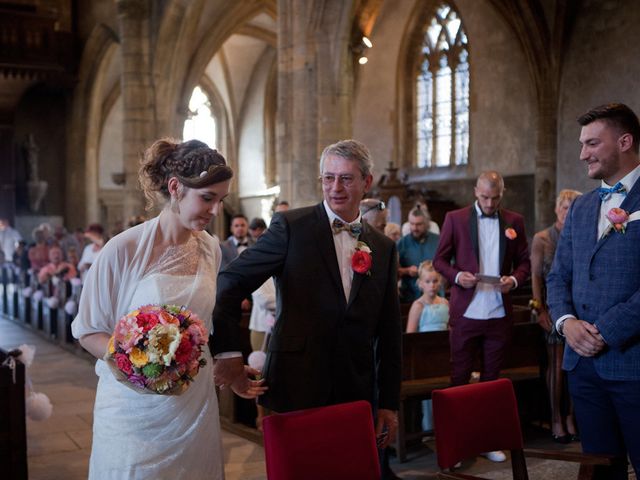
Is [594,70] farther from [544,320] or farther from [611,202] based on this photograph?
[611,202]

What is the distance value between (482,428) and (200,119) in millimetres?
25792

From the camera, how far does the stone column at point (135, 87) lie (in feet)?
52.6

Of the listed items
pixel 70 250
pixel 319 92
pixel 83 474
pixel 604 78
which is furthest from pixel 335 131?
pixel 83 474

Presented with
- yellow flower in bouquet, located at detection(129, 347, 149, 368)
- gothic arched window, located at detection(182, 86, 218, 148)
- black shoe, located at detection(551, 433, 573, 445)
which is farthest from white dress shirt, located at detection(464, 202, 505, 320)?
gothic arched window, located at detection(182, 86, 218, 148)

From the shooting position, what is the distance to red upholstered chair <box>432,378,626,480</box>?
102 inches

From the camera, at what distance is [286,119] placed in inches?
483

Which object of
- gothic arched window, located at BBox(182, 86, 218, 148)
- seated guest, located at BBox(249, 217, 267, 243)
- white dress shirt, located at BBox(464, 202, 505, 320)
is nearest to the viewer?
white dress shirt, located at BBox(464, 202, 505, 320)

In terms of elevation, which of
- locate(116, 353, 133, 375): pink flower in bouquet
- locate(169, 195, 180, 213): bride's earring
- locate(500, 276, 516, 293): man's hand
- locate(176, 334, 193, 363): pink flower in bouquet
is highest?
locate(169, 195, 180, 213): bride's earring

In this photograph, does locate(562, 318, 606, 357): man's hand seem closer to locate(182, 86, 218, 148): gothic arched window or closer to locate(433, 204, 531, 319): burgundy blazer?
locate(433, 204, 531, 319): burgundy blazer

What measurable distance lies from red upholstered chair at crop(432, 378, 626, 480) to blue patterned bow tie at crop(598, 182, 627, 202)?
84 cm

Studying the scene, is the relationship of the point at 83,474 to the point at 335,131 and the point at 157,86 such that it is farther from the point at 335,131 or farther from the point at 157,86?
the point at 157,86

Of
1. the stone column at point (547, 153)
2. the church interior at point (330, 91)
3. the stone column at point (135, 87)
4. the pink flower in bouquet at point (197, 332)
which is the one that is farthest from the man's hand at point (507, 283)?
the stone column at point (135, 87)

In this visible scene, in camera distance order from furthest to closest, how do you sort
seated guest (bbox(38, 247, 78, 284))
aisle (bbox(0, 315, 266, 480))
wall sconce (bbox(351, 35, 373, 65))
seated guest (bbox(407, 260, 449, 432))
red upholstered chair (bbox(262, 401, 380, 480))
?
wall sconce (bbox(351, 35, 373, 65)) → seated guest (bbox(38, 247, 78, 284)) → seated guest (bbox(407, 260, 449, 432)) → aisle (bbox(0, 315, 266, 480)) → red upholstered chair (bbox(262, 401, 380, 480))

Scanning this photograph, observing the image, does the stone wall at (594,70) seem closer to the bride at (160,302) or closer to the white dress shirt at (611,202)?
the white dress shirt at (611,202)
